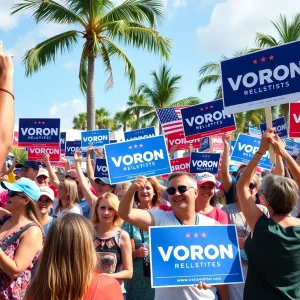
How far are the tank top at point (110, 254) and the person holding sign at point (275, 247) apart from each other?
1206 millimetres

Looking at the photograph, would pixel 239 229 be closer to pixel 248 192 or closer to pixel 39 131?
pixel 248 192

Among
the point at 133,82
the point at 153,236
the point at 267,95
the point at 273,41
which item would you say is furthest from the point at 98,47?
the point at 153,236

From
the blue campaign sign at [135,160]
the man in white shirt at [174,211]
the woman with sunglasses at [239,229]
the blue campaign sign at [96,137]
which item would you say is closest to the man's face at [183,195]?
the man in white shirt at [174,211]

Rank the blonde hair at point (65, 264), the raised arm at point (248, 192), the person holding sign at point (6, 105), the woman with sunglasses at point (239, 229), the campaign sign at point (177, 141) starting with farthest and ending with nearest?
the campaign sign at point (177, 141), the woman with sunglasses at point (239, 229), the raised arm at point (248, 192), the blonde hair at point (65, 264), the person holding sign at point (6, 105)

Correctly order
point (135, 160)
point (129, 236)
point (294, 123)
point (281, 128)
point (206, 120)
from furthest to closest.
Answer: point (281, 128) → point (206, 120) → point (294, 123) → point (135, 160) → point (129, 236)

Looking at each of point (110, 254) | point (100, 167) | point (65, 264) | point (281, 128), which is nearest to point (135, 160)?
point (110, 254)

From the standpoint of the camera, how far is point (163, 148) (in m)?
5.28

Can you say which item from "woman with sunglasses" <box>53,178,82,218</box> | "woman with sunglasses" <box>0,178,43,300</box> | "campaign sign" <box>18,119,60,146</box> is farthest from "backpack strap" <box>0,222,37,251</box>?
"campaign sign" <box>18,119,60,146</box>

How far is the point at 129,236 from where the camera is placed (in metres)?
4.19

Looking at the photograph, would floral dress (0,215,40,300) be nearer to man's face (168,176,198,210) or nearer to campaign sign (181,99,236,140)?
man's face (168,176,198,210)

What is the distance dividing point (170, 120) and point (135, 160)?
529cm

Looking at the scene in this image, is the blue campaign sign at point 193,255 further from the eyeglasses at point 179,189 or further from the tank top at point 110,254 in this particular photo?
the tank top at point 110,254

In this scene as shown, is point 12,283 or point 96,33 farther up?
point 96,33

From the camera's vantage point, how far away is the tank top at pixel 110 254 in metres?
3.95
